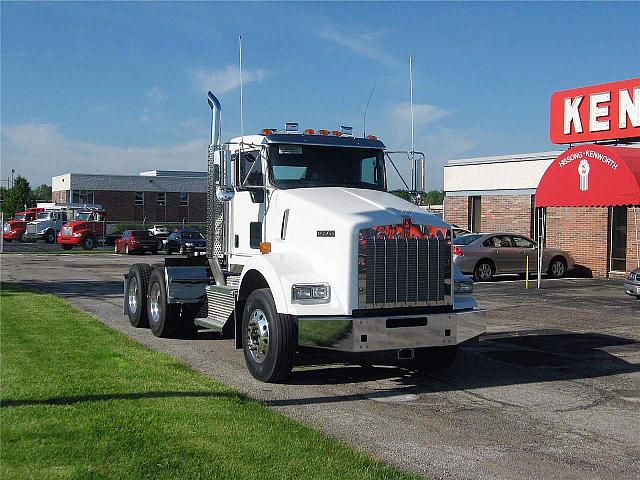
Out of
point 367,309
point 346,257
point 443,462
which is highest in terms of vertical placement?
point 346,257

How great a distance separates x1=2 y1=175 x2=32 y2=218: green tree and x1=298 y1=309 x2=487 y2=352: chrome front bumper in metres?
81.8

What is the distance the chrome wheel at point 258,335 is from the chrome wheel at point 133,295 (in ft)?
15.6

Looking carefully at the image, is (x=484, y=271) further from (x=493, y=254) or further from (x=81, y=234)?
(x=81, y=234)

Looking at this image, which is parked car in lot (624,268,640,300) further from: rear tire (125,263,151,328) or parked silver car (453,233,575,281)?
rear tire (125,263,151,328)

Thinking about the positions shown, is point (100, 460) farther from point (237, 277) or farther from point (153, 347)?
point (153, 347)

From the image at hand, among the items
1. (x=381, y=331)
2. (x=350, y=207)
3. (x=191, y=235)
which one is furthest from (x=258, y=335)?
(x=191, y=235)

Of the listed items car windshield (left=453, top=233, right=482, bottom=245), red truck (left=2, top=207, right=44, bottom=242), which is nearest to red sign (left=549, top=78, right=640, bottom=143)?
car windshield (left=453, top=233, right=482, bottom=245)

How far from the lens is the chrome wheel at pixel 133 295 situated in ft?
45.0

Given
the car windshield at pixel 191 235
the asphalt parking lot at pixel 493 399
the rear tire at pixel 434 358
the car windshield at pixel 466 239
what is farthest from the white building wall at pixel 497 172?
the rear tire at pixel 434 358

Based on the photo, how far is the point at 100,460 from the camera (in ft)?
18.9

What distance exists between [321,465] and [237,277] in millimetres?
5145

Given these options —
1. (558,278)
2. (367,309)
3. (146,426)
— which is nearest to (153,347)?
(367,309)

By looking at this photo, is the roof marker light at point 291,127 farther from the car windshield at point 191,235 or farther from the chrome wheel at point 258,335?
the car windshield at point 191,235

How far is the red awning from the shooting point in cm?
1964
